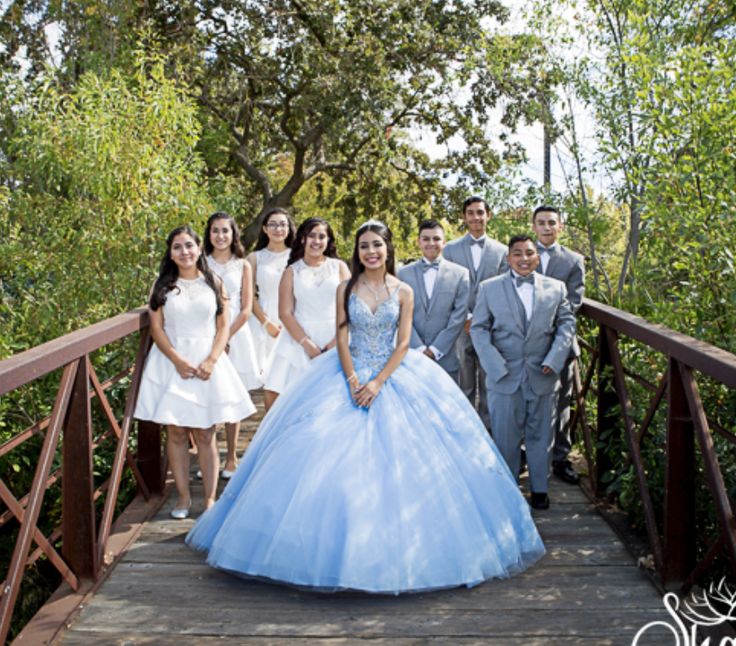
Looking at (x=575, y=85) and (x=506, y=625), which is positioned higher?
(x=575, y=85)

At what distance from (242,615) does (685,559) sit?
69.1 inches

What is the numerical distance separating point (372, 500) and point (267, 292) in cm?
248

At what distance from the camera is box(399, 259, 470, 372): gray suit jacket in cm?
518

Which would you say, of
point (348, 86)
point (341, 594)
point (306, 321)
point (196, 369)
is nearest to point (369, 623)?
point (341, 594)

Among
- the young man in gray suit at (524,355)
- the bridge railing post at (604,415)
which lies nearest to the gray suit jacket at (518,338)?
the young man in gray suit at (524,355)

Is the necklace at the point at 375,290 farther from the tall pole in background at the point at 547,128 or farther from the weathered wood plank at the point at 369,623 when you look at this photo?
the tall pole in background at the point at 547,128

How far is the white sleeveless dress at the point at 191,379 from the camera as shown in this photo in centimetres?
444

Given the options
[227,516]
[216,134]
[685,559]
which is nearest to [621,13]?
[685,559]

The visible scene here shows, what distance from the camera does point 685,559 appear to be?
359cm

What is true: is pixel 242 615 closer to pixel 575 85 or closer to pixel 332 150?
pixel 575 85

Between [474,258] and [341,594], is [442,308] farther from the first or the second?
[341,594]

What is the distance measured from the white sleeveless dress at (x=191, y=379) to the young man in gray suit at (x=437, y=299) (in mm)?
1147

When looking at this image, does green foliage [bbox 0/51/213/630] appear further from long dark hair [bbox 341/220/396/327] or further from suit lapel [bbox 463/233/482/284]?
long dark hair [bbox 341/220/396/327]

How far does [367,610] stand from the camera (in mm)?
3355
